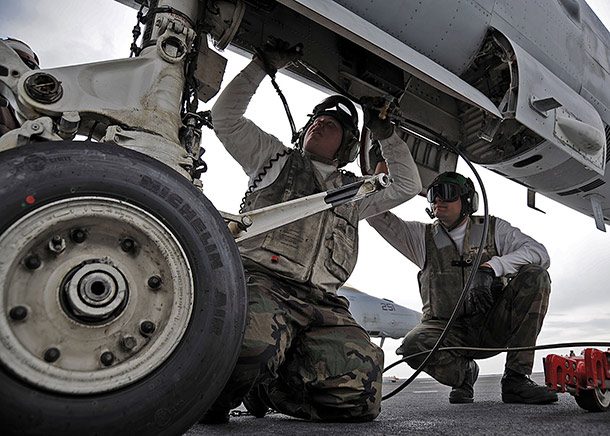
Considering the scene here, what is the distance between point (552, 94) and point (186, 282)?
2.08 meters

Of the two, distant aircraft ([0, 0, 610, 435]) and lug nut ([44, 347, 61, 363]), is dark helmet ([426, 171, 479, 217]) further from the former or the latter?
lug nut ([44, 347, 61, 363])

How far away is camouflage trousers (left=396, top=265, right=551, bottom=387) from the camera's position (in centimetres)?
288

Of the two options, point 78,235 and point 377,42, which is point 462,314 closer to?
point 377,42

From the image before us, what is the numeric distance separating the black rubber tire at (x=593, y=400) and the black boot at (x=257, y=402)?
1403 millimetres

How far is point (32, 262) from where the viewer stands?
1075mm

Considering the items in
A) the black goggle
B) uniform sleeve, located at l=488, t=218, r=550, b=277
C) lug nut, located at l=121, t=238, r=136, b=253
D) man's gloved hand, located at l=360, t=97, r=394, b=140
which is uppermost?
man's gloved hand, located at l=360, t=97, r=394, b=140

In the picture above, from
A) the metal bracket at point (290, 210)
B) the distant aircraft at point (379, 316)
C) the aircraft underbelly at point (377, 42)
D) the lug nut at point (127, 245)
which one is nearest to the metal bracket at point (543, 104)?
the aircraft underbelly at point (377, 42)

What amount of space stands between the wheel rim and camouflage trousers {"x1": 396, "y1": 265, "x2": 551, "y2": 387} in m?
2.30

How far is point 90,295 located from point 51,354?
0.45 feet

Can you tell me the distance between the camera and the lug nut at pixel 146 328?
112cm

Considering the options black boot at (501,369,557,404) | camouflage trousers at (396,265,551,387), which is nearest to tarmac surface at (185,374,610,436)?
black boot at (501,369,557,404)

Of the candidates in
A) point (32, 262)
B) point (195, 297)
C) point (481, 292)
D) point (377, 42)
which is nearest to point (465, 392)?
point (481, 292)

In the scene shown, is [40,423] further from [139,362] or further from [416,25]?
[416,25]

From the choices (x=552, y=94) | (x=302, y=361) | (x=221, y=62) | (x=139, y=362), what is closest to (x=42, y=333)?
(x=139, y=362)
